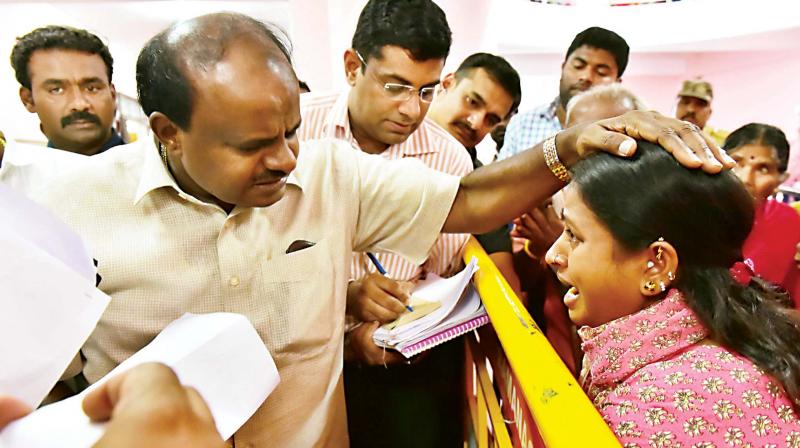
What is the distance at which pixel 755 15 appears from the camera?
7.30 metres

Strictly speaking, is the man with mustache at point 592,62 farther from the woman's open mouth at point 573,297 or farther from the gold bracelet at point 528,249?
the woman's open mouth at point 573,297

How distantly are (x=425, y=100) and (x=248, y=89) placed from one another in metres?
0.97

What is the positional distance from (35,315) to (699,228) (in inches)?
41.4

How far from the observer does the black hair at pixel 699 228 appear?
0.93m

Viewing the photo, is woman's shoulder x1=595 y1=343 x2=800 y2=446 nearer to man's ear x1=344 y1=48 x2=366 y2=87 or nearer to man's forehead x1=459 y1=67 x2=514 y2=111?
man's ear x1=344 y1=48 x2=366 y2=87

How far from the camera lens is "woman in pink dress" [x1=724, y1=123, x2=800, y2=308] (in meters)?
2.17

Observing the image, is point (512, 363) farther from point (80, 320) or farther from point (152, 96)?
point (152, 96)

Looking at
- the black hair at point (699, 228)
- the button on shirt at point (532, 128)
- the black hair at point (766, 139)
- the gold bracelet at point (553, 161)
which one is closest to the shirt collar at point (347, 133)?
the gold bracelet at point (553, 161)

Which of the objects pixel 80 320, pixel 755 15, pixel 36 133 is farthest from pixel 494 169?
pixel 755 15

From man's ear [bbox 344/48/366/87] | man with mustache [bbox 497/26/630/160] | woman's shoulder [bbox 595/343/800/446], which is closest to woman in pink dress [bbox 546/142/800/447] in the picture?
woman's shoulder [bbox 595/343/800/446]

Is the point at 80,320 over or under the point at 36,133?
over

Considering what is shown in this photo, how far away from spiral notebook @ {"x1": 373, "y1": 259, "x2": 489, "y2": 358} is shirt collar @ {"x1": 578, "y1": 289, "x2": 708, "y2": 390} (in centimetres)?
33

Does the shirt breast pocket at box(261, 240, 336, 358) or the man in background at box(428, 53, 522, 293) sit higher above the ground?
the man in background at box(428, 53, 522, 293)

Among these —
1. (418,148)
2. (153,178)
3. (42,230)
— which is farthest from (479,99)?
(42,230)
